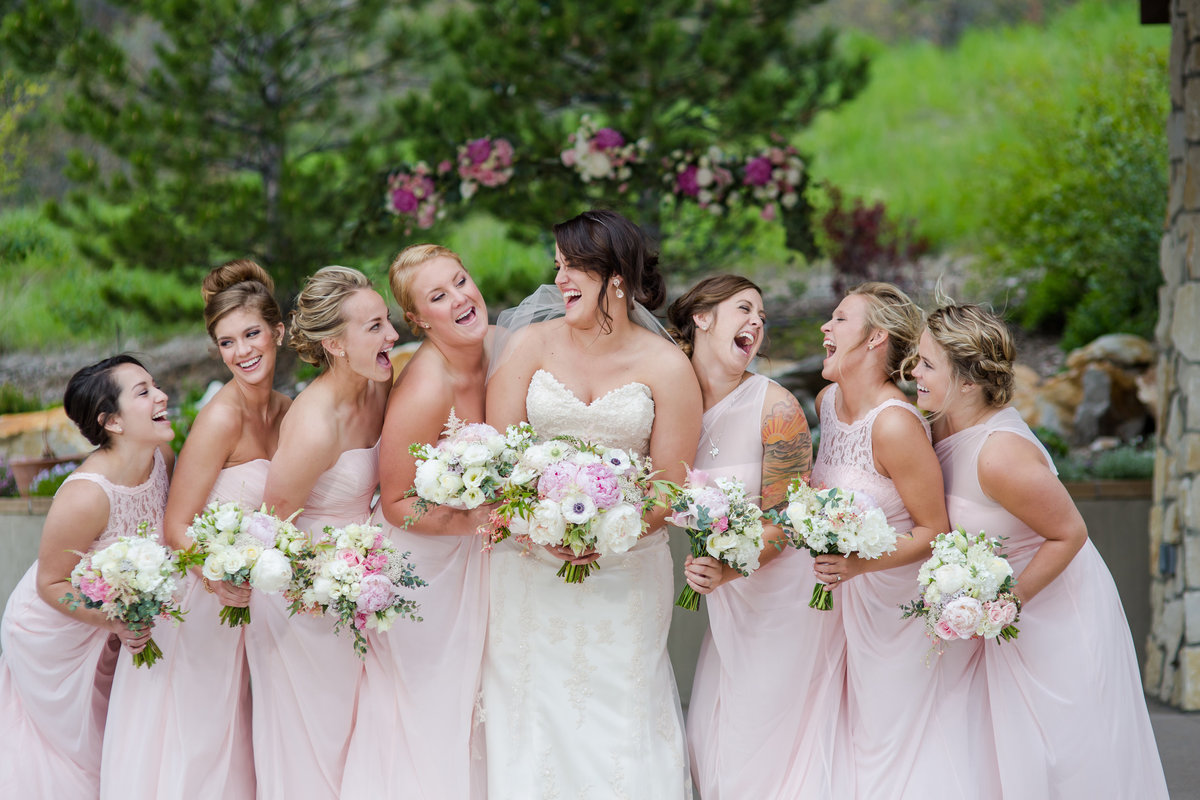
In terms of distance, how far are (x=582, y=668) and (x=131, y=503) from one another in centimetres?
170

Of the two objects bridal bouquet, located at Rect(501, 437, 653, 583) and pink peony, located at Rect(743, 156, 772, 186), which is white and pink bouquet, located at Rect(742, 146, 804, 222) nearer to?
pink peony, located at Rect(743, 156, 772, 186)

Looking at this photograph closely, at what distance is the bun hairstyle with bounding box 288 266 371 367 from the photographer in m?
3.95

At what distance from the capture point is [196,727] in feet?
13.0

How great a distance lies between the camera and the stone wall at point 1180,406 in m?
5.49

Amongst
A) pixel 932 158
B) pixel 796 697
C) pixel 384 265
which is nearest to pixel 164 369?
pixel 384 265

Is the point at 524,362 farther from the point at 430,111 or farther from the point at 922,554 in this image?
the point at 430,111

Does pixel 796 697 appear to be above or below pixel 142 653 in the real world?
below

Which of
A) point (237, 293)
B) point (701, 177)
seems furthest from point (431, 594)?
point (701, 177)

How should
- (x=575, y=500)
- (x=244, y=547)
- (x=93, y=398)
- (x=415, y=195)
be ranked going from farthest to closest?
(x=415, y=195) < (x=93, y=398) < (x=244, y=547) < (x=575, y=500)

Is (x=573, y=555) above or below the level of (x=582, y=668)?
above

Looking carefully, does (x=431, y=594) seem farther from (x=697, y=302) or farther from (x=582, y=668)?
(x=697, y=302)

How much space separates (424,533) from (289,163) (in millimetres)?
5045

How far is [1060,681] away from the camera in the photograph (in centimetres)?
378

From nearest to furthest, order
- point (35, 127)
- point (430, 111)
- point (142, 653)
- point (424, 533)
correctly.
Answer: point (142, 653), point (424, 533), point (430, 111), point (35, 127)
